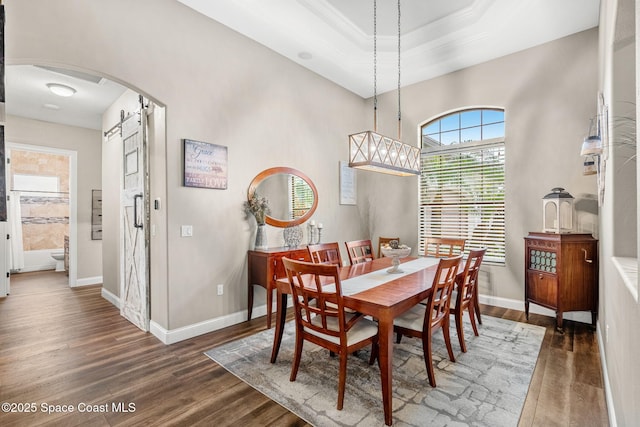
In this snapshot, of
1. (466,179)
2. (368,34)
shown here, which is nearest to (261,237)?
(368,34)

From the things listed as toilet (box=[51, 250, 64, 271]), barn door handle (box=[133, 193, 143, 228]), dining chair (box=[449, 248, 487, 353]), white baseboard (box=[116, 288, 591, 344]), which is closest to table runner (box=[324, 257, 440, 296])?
dining chair (box=[449, 248, 487, 353])

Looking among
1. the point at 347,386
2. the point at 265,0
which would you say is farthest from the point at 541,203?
the point at 265,0

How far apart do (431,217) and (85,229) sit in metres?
6.20

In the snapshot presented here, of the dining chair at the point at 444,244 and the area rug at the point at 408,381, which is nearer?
the area rug at the point at 408,381

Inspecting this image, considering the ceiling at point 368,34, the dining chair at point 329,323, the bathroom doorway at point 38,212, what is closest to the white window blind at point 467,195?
the ceiling at point 368,34

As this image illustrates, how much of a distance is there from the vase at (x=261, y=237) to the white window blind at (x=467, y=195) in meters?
2.57

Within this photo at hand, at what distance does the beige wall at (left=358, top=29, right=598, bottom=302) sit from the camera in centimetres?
358

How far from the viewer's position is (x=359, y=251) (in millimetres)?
3721

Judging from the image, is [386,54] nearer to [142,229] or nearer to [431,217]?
[431,217]

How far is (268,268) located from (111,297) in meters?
2.87

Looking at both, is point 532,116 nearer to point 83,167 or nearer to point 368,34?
point 368,34

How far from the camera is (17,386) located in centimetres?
230

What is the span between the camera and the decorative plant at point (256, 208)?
145 inches

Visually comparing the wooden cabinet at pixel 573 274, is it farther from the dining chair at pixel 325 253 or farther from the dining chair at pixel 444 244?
the dining chair at pixel 325 253
